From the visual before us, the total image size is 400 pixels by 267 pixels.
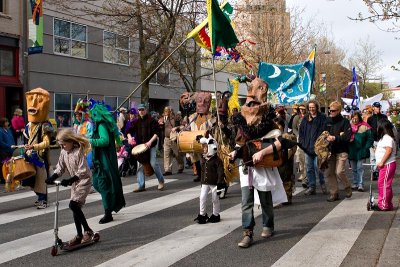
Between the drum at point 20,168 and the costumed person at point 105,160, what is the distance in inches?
67.1

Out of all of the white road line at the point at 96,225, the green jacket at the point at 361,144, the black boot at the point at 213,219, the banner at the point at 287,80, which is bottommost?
the white road line at the point at 96,225

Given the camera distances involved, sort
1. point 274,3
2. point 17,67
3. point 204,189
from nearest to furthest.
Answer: point 204,189 → point 17,67 → point 274,3

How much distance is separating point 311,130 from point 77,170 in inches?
205

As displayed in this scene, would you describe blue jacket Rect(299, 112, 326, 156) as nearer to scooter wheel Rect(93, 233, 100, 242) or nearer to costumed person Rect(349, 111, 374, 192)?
costumed person Rect(349, 111, 374, 192)

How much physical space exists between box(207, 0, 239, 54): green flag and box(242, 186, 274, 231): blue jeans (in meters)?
2.51

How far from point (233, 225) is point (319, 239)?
4.50ft

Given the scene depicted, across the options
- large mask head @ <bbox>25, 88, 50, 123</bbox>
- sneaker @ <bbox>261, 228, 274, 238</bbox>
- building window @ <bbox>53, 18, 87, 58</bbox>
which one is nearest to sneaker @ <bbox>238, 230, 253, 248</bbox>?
sneaker @ <bbox>261, 228, 274, 238</bbox>

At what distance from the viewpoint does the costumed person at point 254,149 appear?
235 inches

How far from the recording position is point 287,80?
12.9 m

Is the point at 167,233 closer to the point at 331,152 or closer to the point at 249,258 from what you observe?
the point at 249,258

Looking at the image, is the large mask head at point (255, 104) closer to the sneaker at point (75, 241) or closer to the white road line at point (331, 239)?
the white road line at point (331, 239)

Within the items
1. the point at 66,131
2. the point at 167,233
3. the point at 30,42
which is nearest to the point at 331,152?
the point at 167,233

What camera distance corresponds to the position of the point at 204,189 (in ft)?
23.9

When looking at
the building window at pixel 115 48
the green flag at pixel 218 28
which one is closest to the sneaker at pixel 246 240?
the green flag at pixel 218 28
